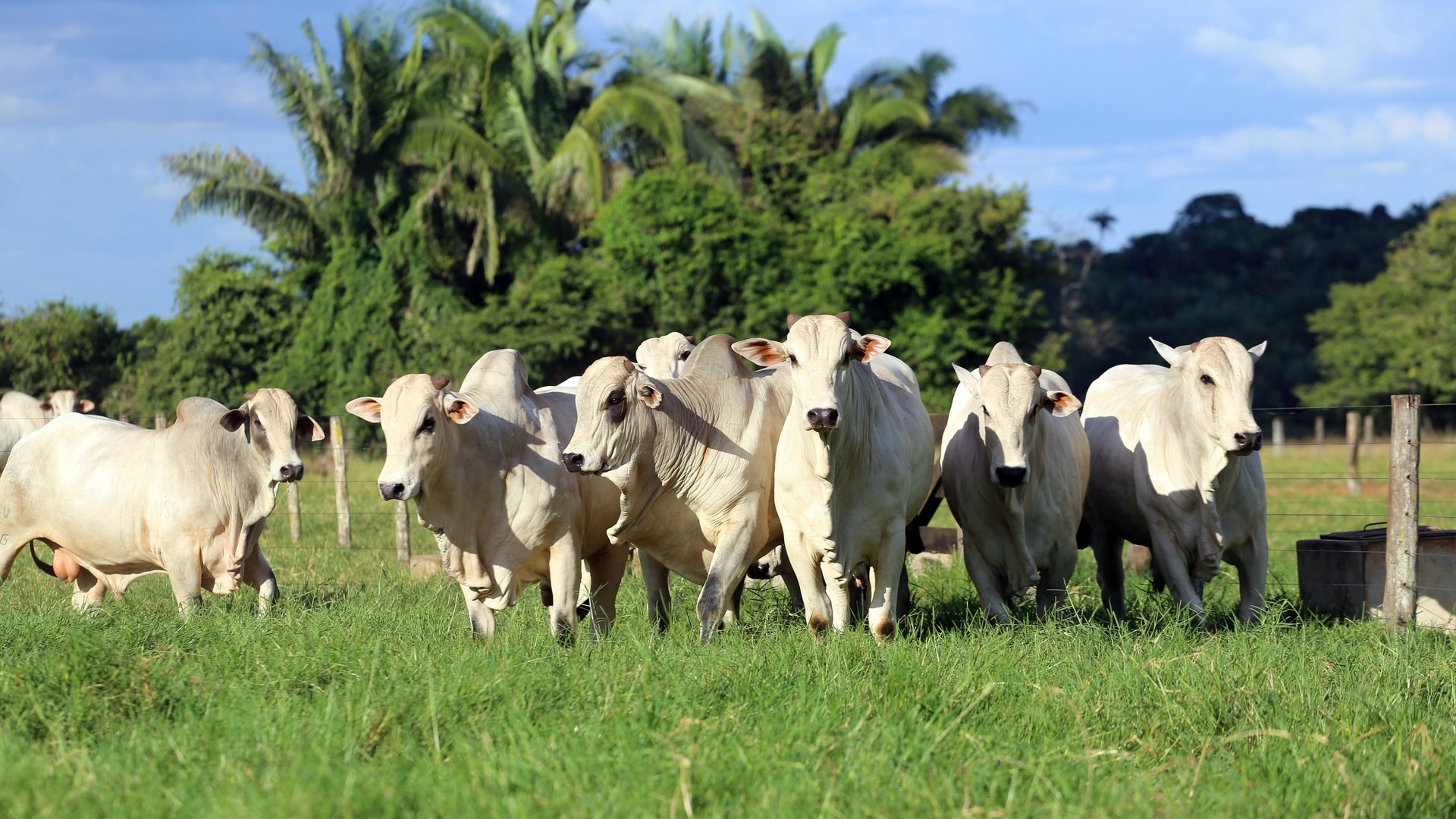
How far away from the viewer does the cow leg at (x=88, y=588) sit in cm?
898

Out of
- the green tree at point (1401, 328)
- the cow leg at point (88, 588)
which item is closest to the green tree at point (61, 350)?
the cow leg at point (88, 588)

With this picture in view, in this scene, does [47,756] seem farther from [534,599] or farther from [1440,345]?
[1440,345]

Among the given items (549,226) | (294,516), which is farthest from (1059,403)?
(549,226)

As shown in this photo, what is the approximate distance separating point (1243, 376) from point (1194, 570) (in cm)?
114

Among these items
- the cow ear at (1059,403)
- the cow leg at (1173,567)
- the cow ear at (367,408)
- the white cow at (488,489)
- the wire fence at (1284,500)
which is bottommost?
the wire fence at (1284,500)

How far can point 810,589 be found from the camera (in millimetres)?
6570

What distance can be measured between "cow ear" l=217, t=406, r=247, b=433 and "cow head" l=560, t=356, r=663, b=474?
2.50 meters

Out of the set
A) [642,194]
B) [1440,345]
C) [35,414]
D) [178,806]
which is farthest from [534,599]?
[1440,345]

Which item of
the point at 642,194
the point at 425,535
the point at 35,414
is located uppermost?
the point at 642,194

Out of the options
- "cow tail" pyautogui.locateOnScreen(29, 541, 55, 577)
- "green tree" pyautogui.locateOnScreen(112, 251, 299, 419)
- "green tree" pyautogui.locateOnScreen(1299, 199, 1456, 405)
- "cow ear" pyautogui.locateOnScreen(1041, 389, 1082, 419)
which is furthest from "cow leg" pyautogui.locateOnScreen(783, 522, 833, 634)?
"green tree" pyautogui.locateOnScreen(1299, 199, 1456, 405)

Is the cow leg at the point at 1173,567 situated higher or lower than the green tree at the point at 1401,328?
lower

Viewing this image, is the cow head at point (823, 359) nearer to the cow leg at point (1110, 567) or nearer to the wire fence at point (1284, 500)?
the wire fence at point (1284, 500)

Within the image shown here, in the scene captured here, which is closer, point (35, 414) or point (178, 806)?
point (178, 806)

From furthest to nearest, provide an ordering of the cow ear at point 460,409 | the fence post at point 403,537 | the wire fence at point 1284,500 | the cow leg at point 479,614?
the fence post at point 403,537
the wire fence at point 1284,500
the cow leg at point 479,614
the cow ear at point 460,409
